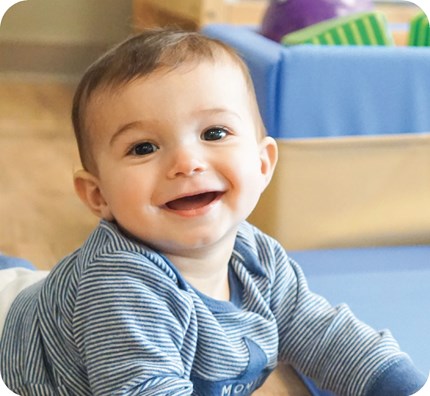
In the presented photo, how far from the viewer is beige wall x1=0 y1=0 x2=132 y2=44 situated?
3.17 metres

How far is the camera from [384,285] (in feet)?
3.64

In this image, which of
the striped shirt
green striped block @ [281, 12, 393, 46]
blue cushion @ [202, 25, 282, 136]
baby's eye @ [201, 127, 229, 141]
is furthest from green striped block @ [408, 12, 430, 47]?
baby's eye @ [201, 127, 229, 141]

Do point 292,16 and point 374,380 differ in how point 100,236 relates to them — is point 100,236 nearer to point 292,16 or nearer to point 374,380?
point 374,380

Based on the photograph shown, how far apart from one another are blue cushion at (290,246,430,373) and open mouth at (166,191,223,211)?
1.23 feet

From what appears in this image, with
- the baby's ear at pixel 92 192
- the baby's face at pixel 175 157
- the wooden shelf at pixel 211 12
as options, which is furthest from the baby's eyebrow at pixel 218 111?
the wooden shelf at pixel 211 12

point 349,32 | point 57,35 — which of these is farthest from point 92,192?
point 57,35

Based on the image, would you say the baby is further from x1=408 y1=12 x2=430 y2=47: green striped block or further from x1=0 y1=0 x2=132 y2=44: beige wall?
x1=0 y1=0 x2=132 y2=44: beige wall

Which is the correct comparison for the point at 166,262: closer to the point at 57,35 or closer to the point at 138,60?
the point at 138,60

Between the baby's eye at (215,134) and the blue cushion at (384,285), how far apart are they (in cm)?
40

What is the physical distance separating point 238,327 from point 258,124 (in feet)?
0.70

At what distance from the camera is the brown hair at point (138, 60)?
26.8 inches

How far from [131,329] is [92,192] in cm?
16

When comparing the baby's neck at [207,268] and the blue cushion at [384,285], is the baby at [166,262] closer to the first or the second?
the baby's neck at [207,268]

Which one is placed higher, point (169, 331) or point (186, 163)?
point (186, 163)
